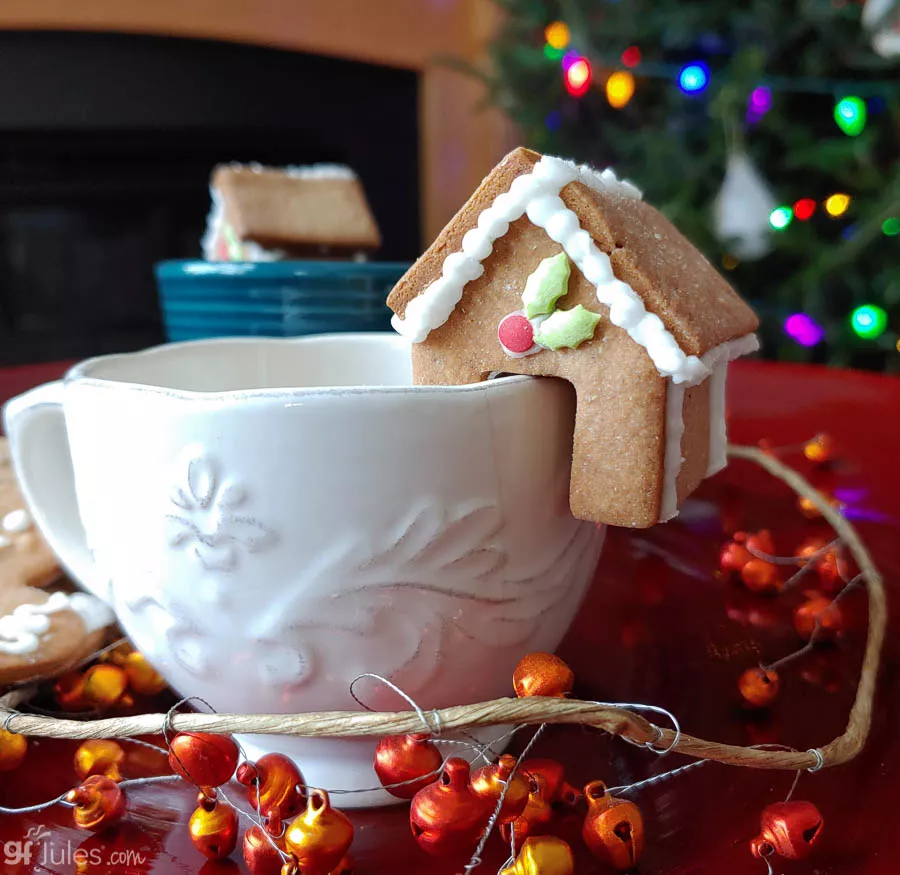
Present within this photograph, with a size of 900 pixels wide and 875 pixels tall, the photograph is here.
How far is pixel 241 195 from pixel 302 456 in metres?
0.71

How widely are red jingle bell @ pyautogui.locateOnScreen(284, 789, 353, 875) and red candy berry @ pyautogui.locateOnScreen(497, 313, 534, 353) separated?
0.18 m

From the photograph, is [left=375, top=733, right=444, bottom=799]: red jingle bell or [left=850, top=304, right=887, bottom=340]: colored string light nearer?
[left=375, top=733, right=444, bottom=799]: red jingle bell

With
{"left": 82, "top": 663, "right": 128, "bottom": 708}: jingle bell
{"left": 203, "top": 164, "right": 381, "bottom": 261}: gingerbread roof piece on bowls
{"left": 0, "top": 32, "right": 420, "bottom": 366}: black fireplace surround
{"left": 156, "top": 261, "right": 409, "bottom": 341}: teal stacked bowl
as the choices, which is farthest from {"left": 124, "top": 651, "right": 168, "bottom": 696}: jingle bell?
{"left": 0, "top": 32, "right": 420, "bottom": 366}: black fireplace surround

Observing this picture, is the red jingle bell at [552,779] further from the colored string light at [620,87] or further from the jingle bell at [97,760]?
the colored string light at [620,87]

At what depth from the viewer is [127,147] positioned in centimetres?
283

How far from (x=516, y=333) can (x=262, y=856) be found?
0.69 ft

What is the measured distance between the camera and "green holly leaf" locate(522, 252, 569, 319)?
1.09 feet

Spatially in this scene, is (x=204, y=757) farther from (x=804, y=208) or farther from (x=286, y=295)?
(x=804, y=208)

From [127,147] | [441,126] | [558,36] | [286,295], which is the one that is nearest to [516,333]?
[286,295]

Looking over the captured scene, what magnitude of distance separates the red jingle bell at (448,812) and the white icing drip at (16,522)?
0.30m

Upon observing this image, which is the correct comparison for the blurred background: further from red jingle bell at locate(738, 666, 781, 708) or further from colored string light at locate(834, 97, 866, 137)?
red jingle bell at locate(738, 666, 781, 708)

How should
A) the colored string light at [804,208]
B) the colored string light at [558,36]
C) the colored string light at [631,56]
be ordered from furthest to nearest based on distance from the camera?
the colored string light at [558,36]
the colored string light at [631,56]
the colored string light at [804,208]

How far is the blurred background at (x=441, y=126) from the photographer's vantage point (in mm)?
1928

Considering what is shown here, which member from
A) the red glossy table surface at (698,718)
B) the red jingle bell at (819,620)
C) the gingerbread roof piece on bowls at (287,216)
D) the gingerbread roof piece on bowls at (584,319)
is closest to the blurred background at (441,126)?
the gingerbread roof piece on bowls at (287,216)
